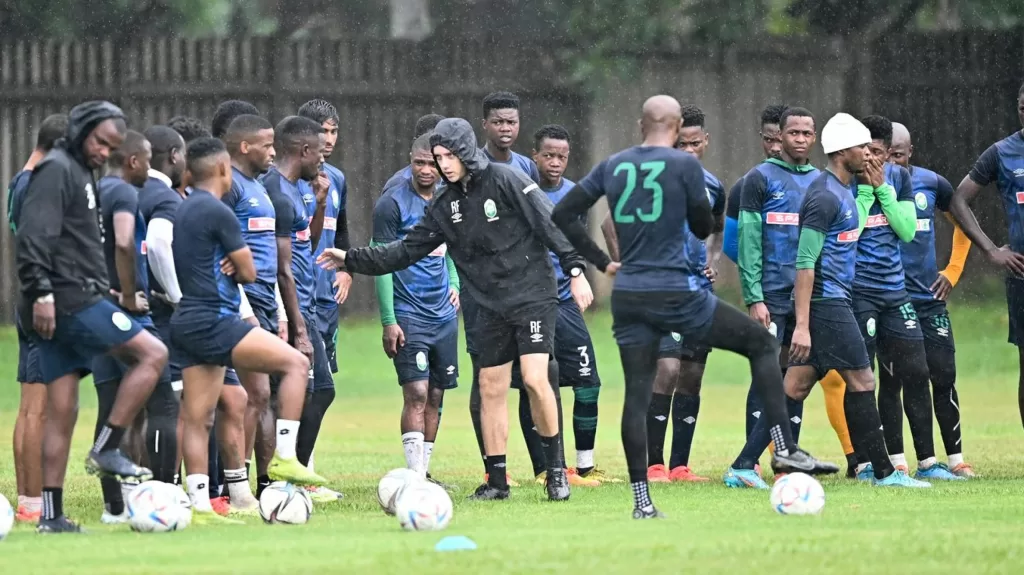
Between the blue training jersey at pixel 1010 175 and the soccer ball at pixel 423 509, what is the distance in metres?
5.81

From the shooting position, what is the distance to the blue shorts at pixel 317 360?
→ 441 inches

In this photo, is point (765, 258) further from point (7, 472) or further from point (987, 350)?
point (987, 350)

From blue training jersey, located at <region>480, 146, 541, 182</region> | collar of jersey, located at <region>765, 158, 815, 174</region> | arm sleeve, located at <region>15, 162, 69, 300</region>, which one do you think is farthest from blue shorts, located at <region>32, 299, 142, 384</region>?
collar of jersey, located at <region>765, 158, 815, 174</region>

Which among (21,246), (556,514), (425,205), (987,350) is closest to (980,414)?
(987,350)

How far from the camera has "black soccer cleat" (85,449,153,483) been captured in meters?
8.49

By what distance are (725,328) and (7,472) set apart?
636cm

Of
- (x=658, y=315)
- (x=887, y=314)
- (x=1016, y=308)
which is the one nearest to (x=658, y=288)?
(x=658, y=315)

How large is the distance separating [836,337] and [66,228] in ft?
16.7

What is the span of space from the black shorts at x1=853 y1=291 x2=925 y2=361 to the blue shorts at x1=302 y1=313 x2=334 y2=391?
3689mm

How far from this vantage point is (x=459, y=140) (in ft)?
33.9

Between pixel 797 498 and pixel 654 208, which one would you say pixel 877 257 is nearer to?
pixel 797 498

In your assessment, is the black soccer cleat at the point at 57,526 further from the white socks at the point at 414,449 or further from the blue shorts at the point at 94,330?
the white socks at the point at 414,449

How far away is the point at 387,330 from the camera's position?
11.8 m

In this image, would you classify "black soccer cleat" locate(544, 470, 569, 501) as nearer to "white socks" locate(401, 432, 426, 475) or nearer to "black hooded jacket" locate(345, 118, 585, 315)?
"black hooded jacket" locate(345, 118, 585, 315)
